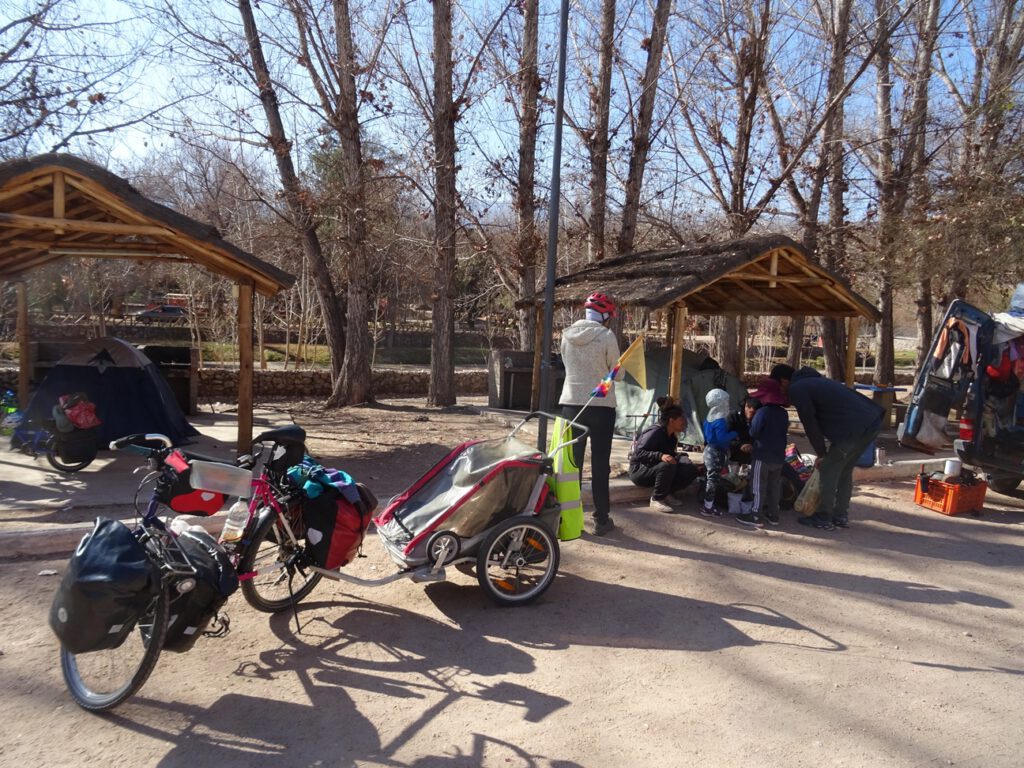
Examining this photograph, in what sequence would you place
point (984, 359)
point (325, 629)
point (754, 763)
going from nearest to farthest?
point (754, 763) → point (325, 629) → point (984, 359)

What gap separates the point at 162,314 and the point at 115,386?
94.0ft

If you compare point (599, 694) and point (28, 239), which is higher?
point (28, 239)

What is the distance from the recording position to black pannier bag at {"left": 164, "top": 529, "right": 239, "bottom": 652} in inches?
139

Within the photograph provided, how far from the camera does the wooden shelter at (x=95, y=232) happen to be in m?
6.84

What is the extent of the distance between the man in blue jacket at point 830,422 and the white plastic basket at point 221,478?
16.8ft

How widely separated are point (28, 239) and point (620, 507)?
752 centimetres

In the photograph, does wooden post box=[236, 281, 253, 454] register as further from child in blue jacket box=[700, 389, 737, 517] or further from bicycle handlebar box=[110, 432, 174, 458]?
child in blue jacket box=[700, 389, 737, 517]

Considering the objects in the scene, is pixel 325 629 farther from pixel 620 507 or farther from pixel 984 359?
pixel 984 359

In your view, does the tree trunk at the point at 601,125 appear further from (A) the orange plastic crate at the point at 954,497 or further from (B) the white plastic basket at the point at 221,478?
(B) the white plastic basket at the point at 221,478

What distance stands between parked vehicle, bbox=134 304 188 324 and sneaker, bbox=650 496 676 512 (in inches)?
1162

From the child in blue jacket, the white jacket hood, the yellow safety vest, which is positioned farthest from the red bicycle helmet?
the yellow safety vest

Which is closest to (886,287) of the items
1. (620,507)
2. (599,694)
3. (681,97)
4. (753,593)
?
(681,97)

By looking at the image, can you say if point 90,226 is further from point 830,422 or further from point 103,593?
point 830,422

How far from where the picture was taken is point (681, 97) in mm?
16641
